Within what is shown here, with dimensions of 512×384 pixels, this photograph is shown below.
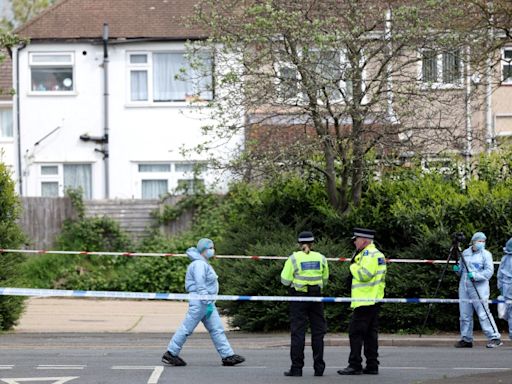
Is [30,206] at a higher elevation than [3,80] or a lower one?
lower

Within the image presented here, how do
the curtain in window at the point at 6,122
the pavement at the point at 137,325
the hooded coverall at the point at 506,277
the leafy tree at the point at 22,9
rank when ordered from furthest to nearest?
the leafy tree at the point at 22,9
the curtain in window at the point at 6,122
the pavement at the point at 137,325
the hooded coverall at the point at 506,277

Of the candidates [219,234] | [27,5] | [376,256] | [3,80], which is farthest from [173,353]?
[27,5]

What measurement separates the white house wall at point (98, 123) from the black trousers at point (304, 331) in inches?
772

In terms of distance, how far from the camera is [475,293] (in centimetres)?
1822

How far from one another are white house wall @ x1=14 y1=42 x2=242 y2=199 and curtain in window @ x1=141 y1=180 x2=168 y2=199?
0.24 m

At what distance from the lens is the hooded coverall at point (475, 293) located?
711 inches

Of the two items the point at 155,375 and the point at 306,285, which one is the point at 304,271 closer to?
the point at 306,285

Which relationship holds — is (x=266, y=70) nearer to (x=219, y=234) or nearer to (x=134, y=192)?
(x=219, y=234)

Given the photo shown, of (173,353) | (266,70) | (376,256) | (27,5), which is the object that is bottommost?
(173,353)

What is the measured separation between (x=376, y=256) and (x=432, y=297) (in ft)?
17.9

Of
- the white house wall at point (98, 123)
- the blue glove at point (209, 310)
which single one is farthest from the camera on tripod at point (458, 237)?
the white house wall at point (98, 123)

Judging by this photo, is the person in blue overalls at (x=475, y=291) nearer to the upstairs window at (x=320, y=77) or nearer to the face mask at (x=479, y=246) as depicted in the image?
the face mask at (x=479, y=246)

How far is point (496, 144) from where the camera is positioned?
70.7ft

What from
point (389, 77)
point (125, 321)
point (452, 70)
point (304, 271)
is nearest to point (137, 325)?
point (125, 321)
